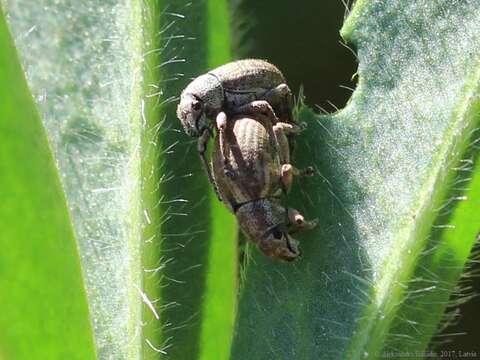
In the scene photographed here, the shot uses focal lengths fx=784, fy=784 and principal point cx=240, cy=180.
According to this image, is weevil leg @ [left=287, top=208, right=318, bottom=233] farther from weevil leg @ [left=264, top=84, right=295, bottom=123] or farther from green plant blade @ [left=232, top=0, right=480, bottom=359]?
weevil leg @ [left=264, top=84, right=295, bottom=123]

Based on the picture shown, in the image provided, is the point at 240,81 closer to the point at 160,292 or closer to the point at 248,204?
the point at 248,204

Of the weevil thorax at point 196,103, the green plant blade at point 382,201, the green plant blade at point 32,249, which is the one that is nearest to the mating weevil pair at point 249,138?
the weevil thorax at point 196,103

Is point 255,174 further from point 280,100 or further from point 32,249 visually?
point 32,249

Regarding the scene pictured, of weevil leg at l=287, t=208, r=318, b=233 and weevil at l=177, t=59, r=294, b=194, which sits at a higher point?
weevil at l=177, t=59, r=294, b=194

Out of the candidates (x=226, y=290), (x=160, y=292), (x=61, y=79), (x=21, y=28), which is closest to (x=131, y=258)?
(x=160, y=292)

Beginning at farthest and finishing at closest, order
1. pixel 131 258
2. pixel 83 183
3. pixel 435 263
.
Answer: pixel 83 183, pixel 131 258, pixel 435 263

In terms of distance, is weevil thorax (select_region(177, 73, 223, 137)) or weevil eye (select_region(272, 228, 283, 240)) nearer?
weevil eye (select_region(272, 228, 283, 240))

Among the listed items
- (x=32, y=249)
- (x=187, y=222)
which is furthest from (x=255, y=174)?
(x=32, y=249)

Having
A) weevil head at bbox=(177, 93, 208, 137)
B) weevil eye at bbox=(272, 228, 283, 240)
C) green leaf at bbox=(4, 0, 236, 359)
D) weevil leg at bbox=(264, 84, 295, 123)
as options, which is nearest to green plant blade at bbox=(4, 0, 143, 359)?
green leaf at bbox=(4, 0, 236, 359)
